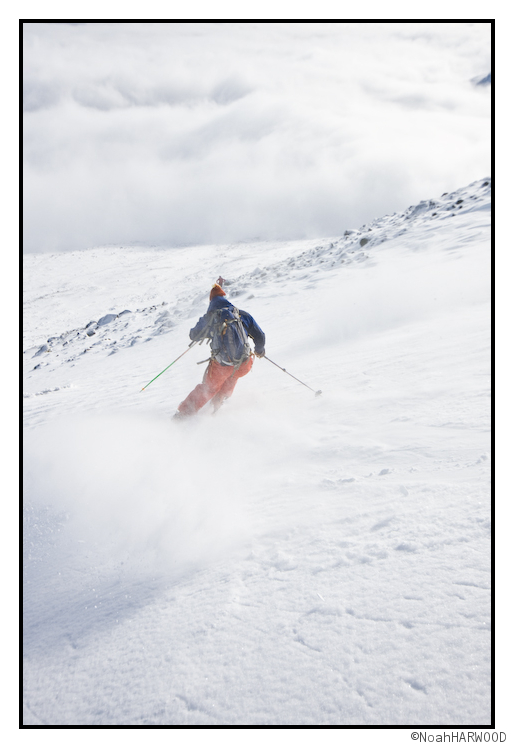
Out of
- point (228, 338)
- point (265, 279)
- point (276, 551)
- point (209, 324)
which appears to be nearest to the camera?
point (276, 551)

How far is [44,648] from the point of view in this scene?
87.1 inches

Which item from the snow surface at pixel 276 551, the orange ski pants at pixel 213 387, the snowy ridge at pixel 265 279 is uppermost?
the snowy ridge at pixel 265 279

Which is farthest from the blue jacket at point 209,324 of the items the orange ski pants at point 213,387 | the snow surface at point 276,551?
the snow surface at point 276,551

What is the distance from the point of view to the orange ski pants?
5551 mm

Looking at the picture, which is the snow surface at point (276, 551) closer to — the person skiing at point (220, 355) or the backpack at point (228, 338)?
the person skiing at point (220, 355)

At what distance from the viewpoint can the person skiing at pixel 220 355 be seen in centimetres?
554

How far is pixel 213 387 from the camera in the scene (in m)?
5.61

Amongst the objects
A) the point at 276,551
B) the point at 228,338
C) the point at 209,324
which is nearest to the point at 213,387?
the point at 228,338

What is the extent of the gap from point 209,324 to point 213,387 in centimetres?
89

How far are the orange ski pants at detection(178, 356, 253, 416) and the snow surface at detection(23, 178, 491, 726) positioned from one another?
269mm

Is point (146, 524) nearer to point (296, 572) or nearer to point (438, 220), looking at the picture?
point (296, 572)

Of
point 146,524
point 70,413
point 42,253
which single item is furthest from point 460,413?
point 42,253

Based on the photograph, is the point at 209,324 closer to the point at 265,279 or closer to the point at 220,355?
the point at 220,355

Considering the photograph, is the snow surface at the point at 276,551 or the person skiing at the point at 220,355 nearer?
the snow surface at the point at 276,551
